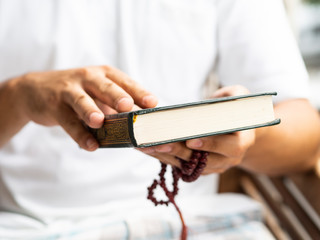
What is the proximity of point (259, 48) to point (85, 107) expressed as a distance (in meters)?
0.46

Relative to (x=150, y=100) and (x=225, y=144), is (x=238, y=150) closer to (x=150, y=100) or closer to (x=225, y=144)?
(x=225, y=144)

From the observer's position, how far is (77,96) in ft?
1.45

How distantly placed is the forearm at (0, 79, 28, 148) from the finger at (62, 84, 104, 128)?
0.14 meters

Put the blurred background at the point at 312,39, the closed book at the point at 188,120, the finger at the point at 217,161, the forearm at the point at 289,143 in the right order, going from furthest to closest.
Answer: the blurred background at the point at 312,39
the forearm at the point at 289,143
the finger at the point at 217,161
the closed book at the point at 188,120

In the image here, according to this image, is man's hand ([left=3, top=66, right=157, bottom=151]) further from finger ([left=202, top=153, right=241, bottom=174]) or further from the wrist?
finger ([left=202, top=153, right=241, bottom=174])

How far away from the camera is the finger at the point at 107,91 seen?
0.42 m

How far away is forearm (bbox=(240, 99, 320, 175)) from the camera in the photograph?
2.20ft

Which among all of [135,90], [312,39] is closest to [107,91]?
[135,90]

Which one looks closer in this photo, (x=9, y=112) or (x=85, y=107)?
(x=85, y=107)

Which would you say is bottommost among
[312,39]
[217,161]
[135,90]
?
[312,39]

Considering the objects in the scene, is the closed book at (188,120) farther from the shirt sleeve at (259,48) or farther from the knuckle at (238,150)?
the shirt sleeve at (259,48)

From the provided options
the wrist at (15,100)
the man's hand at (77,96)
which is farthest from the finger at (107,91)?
the wrist at (15,100)

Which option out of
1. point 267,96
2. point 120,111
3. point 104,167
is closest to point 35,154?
point 104,167

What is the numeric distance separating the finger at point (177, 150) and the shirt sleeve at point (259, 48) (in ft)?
1.12
